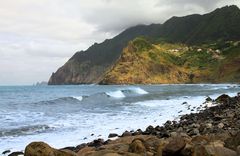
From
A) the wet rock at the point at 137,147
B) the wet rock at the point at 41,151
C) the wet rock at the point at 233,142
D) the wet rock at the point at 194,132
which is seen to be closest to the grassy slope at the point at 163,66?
the wet rock at the point at 194,132

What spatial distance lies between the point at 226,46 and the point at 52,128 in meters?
160

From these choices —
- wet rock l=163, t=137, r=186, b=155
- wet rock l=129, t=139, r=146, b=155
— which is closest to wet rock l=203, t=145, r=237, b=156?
wet rock l=163, t=137, r=186, b=155

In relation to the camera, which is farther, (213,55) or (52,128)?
(213,55)

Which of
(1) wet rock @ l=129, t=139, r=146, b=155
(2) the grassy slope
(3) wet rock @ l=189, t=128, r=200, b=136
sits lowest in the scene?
(3) wet rock @ l=189, t=128, r=200, b=136

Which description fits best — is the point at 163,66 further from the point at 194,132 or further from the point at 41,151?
the point at 41,151

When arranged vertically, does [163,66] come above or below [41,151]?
above

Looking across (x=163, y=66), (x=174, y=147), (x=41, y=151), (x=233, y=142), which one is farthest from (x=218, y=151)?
(x=163, y=66)

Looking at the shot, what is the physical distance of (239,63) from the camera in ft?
426

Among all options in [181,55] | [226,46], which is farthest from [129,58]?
[226,46]

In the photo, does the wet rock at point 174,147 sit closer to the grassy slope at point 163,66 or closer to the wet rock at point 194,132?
the wet rock at point 194,132

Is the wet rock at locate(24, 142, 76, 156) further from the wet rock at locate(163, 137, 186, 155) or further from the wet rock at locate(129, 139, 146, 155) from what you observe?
the wet rock at locate(163, 137, 186, 155)

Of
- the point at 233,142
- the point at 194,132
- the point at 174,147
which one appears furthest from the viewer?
the point at 194,132

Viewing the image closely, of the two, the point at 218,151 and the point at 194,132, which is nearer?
the point at 218,151

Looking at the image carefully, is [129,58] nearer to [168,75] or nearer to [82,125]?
[168,75]
